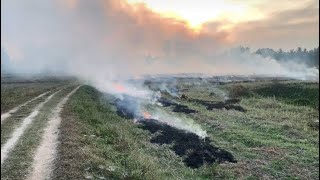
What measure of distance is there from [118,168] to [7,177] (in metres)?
6.29

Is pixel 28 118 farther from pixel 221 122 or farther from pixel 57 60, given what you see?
pixel 57 60

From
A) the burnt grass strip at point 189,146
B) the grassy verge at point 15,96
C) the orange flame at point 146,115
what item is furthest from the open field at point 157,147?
the grassy verge at point 15,96

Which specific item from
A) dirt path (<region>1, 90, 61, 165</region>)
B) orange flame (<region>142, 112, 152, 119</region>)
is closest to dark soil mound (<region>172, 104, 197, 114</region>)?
orange flame (<region>142, 112, 152, 119</region>)

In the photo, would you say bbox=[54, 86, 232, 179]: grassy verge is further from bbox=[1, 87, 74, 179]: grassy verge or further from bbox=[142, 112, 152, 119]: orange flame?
bbox=[142, 112, 152, 119]: orange flame

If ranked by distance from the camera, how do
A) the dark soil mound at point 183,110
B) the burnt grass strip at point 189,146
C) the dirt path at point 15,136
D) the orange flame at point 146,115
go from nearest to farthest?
the dirt path at point 15,136 → the burnt grass strip at point 189,146 → the orange flame at point 146,115 → the dark soil mound at point 183,110

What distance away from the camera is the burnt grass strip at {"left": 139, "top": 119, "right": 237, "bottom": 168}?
103 ft

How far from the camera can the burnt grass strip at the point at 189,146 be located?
3144cm

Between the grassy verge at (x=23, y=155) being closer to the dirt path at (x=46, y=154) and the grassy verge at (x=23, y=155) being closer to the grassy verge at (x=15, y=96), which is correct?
the dirt path at (x=46, y=154)

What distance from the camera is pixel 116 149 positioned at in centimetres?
2966

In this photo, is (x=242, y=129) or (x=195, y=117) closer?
(x=242, y=129)

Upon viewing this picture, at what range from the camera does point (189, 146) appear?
3522cm

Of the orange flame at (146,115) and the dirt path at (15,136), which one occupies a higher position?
the dirt path at (15,136)

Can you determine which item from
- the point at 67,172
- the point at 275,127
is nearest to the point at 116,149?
the point at 67,172

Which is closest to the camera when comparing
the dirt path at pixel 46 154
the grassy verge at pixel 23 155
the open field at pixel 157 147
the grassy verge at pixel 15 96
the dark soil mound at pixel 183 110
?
the grassy verge at pixel 23 155
